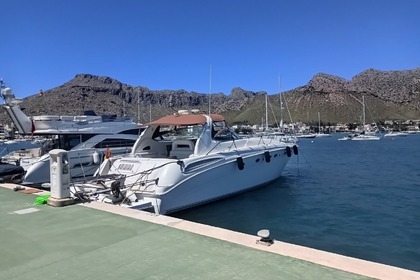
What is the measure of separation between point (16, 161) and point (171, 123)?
34.8ft

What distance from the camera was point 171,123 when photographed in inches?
570

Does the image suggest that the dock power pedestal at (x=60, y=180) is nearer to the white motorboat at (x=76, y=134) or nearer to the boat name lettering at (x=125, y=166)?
the boat name lettering at (x=125, y=166)

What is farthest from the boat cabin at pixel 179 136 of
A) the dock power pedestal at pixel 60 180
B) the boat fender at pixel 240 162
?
the dock power pedestal at pixel 60 180

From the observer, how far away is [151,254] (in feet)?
16.8

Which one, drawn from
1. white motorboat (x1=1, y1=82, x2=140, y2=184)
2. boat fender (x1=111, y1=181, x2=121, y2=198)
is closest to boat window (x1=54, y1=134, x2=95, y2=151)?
white motorboat (x1=1, y1=82, x2=140, y2=184)

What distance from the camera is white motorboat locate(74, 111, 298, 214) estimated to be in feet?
36.8

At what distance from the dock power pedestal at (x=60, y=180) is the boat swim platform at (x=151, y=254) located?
1302mm

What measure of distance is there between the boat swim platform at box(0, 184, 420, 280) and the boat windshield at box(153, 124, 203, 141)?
9.45m

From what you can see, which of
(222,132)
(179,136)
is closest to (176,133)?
(179,136)

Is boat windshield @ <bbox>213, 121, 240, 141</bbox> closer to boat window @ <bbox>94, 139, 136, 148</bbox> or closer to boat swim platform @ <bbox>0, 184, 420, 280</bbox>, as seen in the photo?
boat swim platform @ <bbox>0, 184, 420, 280</bbox>

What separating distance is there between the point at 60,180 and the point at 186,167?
4.46 metres

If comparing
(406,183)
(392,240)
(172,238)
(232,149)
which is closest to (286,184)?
(232,149)

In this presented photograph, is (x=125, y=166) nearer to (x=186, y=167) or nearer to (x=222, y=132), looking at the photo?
(x=186, y=167)

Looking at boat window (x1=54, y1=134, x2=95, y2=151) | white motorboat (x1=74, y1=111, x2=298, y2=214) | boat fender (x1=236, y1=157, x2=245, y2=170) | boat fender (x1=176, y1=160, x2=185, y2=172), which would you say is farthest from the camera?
boat window (x1=54, y1=134, x2=95, y2=151)
